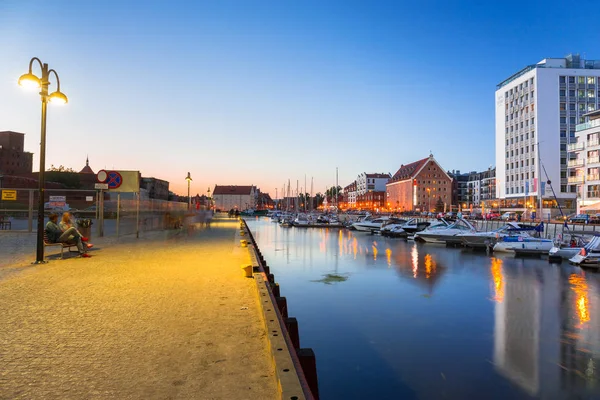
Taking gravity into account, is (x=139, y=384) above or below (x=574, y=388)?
above

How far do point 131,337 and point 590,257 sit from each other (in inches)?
1193

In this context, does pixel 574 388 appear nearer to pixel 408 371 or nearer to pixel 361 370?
pixel 408 371

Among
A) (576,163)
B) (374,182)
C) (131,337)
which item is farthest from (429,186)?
(131,337)

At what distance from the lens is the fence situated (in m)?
22.9

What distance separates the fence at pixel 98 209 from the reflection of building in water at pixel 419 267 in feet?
56.5

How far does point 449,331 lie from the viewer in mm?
12719

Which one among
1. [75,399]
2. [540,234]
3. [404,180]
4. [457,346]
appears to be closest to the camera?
[75,399]

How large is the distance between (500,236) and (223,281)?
35772 millimetres

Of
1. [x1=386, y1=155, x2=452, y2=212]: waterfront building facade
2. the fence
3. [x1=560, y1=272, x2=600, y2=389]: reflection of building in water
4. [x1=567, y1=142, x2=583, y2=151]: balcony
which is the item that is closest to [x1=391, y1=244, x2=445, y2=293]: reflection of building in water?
[x1=560, y1=272, x2=600, y2=389]: reflection of building in water

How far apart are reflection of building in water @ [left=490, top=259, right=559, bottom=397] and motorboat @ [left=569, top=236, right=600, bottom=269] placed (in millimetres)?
5158

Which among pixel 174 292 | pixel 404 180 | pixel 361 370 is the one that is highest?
pixel 404 180

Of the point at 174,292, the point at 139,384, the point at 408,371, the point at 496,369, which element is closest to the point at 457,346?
the point at 496,369

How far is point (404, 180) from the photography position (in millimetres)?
145875

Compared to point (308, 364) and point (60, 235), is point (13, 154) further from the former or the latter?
point (308, 364)
